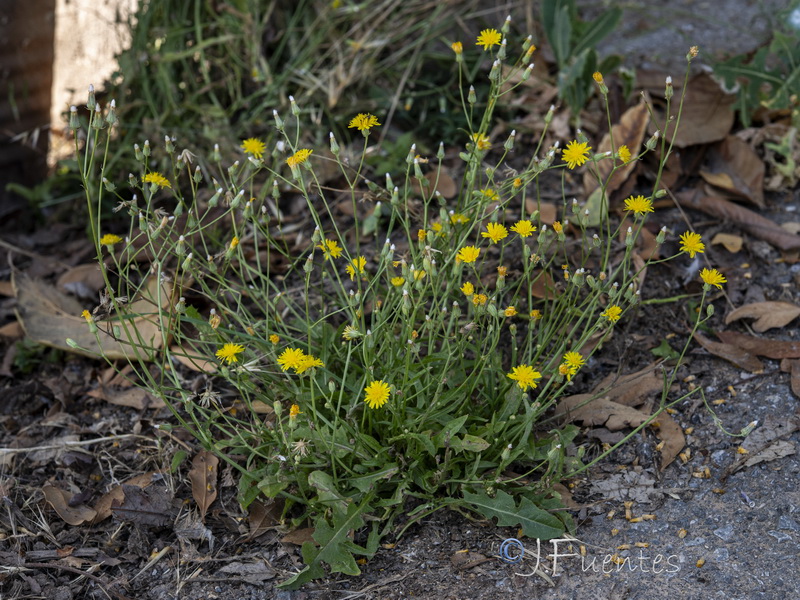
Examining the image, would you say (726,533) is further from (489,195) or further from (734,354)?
(489,195)

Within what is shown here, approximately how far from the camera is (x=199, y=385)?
2.59 metres

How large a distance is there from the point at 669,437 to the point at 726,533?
33 cm

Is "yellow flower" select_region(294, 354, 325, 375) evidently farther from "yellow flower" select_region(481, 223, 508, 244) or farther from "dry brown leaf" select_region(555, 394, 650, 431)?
"dry brown leaf" select_region(555, 394, 650, 431)

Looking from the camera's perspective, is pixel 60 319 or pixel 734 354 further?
pixel 60 319

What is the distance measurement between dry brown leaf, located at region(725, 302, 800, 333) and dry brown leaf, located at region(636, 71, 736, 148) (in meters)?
0.74

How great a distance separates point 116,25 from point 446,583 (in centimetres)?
295

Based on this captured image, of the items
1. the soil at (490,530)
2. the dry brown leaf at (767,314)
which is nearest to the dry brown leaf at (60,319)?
the soil at (490,530)

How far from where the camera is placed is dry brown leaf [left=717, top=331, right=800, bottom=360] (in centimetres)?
244

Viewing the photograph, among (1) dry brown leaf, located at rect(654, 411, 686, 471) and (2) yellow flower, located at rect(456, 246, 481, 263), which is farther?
(1) dry brown leaf, located at rect(654, 411, 686, 471)

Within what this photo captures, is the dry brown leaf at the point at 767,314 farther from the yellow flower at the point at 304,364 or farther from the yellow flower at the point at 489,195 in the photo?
the yellow flower at the point at 304,364

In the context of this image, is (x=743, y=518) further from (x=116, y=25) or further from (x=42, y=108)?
(x=42, y=108)

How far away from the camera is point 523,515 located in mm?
1987

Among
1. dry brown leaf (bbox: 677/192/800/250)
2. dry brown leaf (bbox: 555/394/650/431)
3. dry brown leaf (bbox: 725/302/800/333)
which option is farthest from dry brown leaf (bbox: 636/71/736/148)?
dry brown leaf (bbox: 555/394/650/431)

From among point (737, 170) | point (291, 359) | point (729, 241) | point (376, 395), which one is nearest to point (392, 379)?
point (376, 395)
